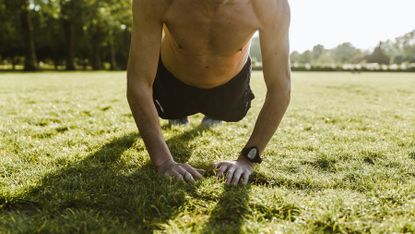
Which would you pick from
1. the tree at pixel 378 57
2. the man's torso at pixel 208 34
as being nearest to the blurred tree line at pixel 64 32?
the man's torso at pixel 208 34

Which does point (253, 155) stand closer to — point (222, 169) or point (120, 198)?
point (222, 169)

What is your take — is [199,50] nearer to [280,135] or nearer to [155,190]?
[155,190]

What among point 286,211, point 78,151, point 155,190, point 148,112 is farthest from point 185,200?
point 78,151

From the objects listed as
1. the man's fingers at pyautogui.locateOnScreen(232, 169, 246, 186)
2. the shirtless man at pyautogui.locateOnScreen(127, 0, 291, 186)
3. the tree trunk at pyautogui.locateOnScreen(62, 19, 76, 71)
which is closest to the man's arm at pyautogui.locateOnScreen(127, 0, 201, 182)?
the shirtless man at pyautogui.locateOnScreen(127, 0, 291, 186)

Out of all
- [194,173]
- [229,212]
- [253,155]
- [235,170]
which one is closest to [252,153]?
[253,155]

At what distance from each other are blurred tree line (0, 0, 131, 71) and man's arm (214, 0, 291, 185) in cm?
3601

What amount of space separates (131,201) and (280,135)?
2.84 m

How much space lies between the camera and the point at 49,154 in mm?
3744

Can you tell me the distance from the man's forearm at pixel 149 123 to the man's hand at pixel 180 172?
0.16ft

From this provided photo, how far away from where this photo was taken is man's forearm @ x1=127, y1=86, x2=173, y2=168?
3045mm

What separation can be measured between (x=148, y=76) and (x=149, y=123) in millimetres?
347

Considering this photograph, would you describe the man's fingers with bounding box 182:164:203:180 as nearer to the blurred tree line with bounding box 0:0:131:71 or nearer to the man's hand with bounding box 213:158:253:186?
the man's hand with bounding box 213:158:253:186

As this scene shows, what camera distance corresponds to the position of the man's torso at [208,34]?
121 inches

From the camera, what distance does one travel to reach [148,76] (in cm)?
305
